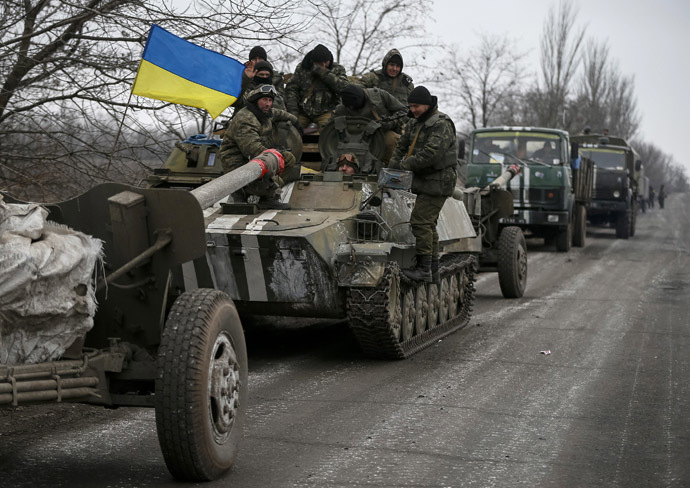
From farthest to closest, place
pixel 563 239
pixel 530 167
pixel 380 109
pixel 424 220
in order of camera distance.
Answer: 1. pixel 563 239
2. pixel 530 167
3. pixel 380 109
4. pixel 424 220

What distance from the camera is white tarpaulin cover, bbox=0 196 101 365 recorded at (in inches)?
185

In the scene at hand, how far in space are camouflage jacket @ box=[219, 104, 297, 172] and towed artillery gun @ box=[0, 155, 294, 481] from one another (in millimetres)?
3318

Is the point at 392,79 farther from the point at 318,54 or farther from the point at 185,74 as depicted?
the point at 185,74

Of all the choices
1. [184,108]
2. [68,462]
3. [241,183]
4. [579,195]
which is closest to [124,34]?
[184,108]

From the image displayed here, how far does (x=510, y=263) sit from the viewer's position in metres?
14.4

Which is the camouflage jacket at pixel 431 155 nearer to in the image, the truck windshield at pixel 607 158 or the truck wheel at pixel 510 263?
the truck wheel at pixel 510 263

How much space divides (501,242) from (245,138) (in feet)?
19.6

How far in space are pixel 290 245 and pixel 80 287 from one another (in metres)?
3.75

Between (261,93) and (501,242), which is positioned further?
(501,242)

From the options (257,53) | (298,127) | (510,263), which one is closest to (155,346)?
(298,127)

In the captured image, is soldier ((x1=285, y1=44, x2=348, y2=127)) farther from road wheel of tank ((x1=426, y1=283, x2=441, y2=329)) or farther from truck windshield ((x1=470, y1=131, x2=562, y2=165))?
truck windshield ((x1=470, y1=131, x2=562, y2=165))

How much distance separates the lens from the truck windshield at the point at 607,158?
29281 mm

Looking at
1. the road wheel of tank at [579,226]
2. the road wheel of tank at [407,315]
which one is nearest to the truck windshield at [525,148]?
the road wheel of tank at [579,226]

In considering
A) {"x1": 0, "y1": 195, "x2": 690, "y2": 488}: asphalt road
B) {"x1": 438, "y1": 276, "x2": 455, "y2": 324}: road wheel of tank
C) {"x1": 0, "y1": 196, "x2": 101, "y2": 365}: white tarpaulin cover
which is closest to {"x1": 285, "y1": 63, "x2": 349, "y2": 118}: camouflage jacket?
{"x1": 438, "y1": 276, "x2": 455, "y2": 324}: road wheel of tank
